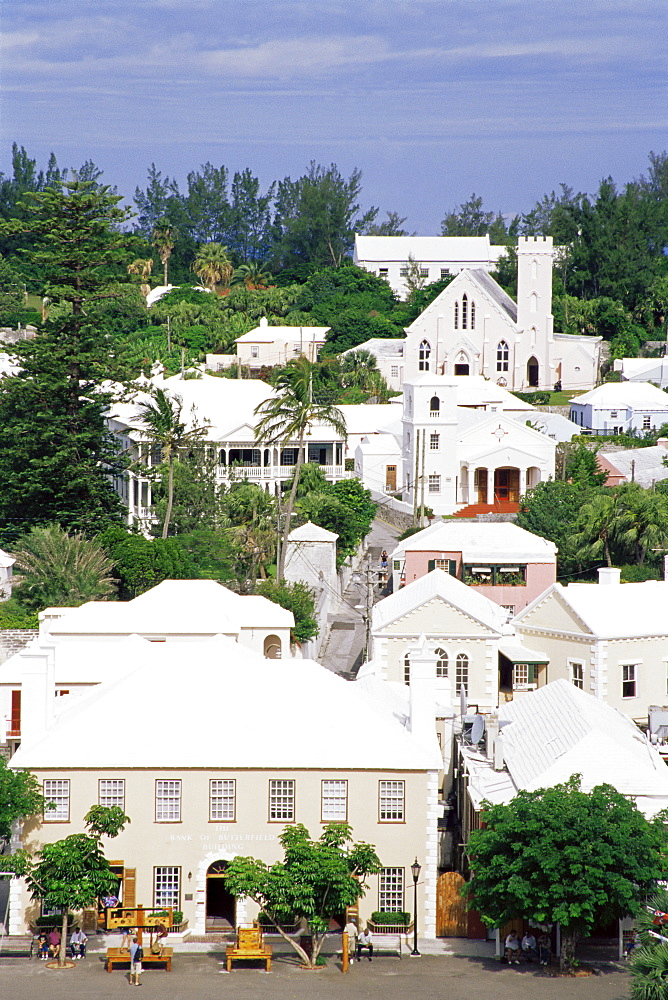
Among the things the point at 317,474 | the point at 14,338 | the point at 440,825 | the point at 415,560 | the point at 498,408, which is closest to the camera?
the point at 440,825

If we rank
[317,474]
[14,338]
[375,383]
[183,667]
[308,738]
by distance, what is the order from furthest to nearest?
[14,338], [375,383], [317,474], [183,667], [308,738]

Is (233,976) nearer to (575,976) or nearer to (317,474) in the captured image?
(575,976)

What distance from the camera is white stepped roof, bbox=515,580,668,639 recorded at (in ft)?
124

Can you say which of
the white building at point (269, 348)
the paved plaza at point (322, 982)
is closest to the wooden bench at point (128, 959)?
the paved plaza at point (322, 982)

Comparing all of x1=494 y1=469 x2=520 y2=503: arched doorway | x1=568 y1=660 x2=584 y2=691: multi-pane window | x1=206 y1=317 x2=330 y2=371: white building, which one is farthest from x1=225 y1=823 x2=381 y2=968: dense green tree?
x1=206 y1=317 x2=330 y2=371: white building

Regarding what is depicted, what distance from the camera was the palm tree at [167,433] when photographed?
185 feet

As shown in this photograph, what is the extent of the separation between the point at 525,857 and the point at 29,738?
31.2 ft

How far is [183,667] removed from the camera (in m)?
29.4

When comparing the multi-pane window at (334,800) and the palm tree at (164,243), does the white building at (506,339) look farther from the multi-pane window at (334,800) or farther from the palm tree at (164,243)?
the multi-pane window at (334,800)

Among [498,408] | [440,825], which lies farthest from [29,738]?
[498,408]

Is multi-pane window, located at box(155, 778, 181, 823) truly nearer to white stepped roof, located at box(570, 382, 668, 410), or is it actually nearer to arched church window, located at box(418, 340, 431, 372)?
white stepped roof, located at box(570, 382, 668, 410)

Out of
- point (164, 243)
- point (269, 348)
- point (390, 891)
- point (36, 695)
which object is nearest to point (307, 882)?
point (390, 891)

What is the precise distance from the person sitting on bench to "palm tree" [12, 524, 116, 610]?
21963mm

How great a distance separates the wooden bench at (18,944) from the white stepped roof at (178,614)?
12019 millimetres
